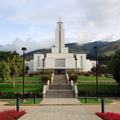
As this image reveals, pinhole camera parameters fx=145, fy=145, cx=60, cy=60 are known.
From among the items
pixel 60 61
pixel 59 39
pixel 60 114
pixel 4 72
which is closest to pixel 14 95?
pixel 4 72

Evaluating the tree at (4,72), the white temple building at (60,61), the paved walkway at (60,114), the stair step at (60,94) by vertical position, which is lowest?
the stair step at (60,94)

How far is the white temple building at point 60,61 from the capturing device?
53438mm

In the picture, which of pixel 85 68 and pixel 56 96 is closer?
pixel 56 96

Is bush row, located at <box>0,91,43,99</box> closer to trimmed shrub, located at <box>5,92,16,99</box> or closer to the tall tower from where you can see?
trimmed shrub, located at <box>5,92,16,99</box>

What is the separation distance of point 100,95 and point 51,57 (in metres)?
35.2

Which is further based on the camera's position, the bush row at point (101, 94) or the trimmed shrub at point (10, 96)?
the bush row at point (101, 94)

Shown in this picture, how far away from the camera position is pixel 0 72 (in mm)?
20500

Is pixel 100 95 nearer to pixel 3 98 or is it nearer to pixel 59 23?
pixel 3 98

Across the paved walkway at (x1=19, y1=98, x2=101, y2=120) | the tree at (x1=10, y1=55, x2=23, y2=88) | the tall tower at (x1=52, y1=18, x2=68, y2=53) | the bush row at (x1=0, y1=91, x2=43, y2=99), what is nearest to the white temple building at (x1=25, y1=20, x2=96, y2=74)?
the tall tower at (x1=52, y1=18, x2=68, y2=53)

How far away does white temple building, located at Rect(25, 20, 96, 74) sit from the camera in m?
53.4

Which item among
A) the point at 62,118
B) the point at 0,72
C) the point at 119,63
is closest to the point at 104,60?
the point at 119,63

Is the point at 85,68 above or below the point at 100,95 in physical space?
above

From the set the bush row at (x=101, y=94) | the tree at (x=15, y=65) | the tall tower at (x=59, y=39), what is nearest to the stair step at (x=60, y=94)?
the bush row at (x=101, y=94)

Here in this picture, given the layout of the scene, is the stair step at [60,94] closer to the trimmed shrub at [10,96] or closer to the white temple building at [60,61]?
the trimmed shrub at [10,96]
